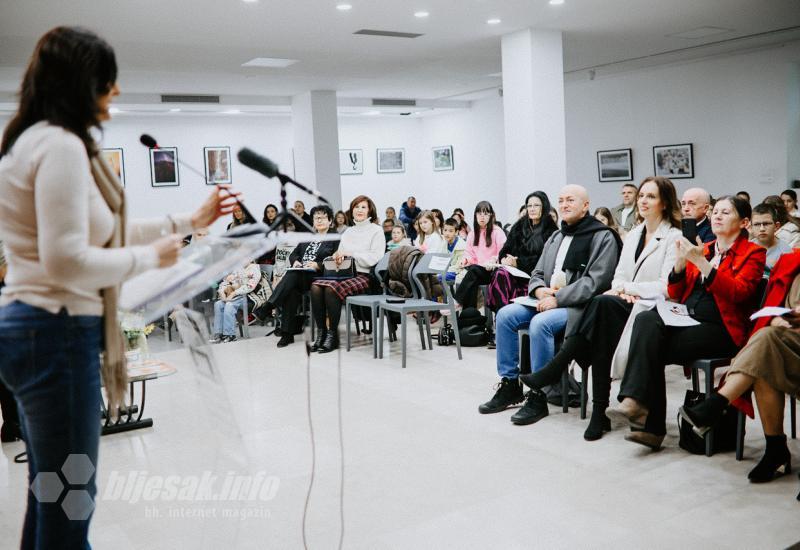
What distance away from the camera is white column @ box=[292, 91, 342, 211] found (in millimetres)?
11758

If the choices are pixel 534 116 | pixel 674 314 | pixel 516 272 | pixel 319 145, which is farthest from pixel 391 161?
pixel 674 314

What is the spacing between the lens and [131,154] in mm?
14141

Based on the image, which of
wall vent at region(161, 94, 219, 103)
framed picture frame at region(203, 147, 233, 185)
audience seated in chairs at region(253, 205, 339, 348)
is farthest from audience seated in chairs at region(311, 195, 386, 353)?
framed picture frame at region(203, 147, 233, 185)

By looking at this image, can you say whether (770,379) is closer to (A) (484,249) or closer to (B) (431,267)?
(B) (431,267)

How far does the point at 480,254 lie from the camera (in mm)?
6836

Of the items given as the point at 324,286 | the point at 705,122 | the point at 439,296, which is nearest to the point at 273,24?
the point at 324,286

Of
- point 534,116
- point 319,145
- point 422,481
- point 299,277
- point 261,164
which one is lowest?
point 422,481

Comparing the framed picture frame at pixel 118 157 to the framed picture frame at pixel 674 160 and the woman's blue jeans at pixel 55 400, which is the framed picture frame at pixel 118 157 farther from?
the woman's blue jeans at pixel 55 400

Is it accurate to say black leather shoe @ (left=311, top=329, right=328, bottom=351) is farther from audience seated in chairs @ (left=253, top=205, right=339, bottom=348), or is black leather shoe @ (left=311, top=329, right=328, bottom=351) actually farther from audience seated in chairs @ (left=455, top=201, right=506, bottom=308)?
audience seated in chairs @ (left=455, top=201, right=506, bottom=308)

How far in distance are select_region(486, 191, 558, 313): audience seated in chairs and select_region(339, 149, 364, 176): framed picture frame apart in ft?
37.0

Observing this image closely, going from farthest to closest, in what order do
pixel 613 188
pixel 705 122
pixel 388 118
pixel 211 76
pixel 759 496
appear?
pixel 388 118
pixel 613 188
pixel 705 122
pixel 211 76
pixel 759 496

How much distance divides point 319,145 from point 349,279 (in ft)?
18.3

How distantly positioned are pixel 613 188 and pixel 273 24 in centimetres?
733

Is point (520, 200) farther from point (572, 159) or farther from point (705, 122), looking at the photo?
point (572, 159)
